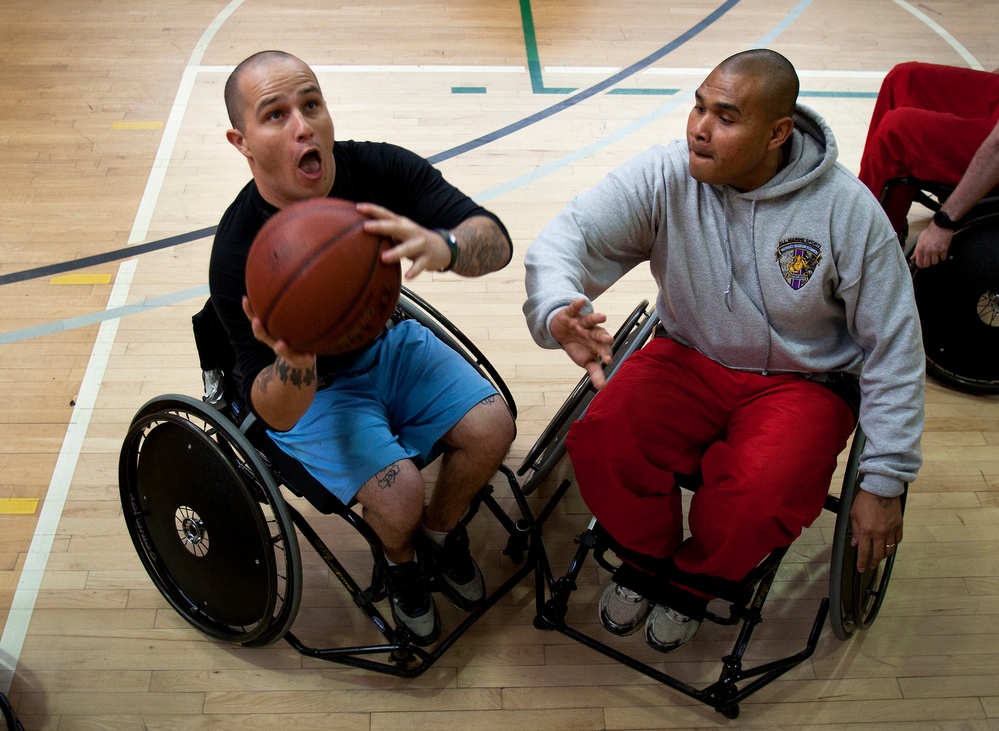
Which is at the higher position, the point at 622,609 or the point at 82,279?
the point at 82,279

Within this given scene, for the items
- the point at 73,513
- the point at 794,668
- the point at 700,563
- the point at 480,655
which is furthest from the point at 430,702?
the point at 73,513

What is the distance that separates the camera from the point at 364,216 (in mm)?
1731

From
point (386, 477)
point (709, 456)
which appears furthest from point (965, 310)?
point (386, 477)

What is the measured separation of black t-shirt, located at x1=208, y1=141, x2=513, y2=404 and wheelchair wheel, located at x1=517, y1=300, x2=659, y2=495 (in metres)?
0.54

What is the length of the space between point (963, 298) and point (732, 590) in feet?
4.72

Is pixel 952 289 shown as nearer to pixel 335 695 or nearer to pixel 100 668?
pixel 335 695

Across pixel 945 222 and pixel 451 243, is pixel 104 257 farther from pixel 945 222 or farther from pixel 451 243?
pixel 945 222

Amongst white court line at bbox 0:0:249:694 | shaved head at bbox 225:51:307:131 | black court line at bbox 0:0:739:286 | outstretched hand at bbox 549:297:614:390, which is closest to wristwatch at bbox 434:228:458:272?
outstretched hand at bbox 549:297:614:390

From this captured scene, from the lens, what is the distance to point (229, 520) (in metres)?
2.07

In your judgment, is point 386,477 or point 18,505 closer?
point 386,477

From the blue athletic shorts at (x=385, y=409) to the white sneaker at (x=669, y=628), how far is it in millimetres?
697

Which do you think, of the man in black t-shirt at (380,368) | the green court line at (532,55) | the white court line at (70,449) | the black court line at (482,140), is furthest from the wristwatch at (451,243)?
the green court line at (532,55)

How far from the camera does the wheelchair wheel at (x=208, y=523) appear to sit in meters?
1.95

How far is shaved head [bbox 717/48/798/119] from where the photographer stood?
1.92 meters
